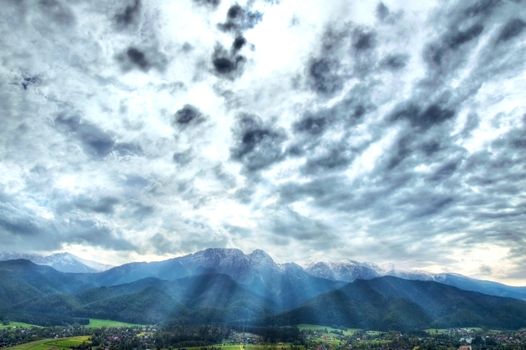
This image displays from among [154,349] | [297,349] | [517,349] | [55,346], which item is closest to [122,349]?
[154,349]

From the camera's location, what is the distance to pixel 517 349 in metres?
195

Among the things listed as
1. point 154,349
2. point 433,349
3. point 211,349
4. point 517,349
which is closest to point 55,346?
point 154,349

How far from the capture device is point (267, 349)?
19912 cm

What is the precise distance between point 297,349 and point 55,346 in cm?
13250

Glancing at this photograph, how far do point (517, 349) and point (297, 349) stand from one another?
386ft

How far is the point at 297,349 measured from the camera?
199 meters

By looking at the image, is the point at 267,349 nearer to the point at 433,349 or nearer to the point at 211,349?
the point at 211,349

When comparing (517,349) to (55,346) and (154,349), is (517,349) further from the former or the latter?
(55,346)

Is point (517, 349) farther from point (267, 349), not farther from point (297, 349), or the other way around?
point (267, 349)

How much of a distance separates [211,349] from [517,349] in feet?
541

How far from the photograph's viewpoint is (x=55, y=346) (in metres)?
199

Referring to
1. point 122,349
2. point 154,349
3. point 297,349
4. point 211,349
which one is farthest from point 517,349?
point 122,349

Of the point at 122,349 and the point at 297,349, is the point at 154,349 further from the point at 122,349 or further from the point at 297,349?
the point at 297,349

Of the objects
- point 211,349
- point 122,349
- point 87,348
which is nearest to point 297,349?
point 211,349
